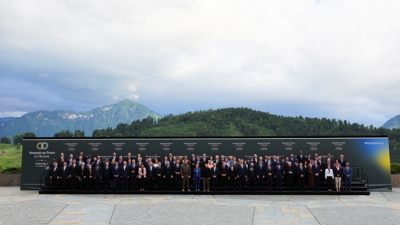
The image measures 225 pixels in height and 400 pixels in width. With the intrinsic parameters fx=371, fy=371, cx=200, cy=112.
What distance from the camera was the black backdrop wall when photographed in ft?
67.1

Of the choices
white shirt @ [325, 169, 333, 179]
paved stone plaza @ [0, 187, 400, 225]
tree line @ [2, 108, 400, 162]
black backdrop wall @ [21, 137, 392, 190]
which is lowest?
paved stone plaza @ [0, 187, 400, 225]

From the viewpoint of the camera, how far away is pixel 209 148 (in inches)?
821

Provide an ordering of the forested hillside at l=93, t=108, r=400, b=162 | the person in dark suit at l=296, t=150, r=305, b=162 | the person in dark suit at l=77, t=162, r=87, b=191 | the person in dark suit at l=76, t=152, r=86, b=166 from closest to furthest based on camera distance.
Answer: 1. the person in dark suit at l=77, t=162, r=87, b=191
2. the person in dark suit at l=76, t=152, r=86, b=166
3. the person in dark suit at l=296, t=150, r=305, b=162
4. the forested hillside at l=93, t=108, r=400, b=162

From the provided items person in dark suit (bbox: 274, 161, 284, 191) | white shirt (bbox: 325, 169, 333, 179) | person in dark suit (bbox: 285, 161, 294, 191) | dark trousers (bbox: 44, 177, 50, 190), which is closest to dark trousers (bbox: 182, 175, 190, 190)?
person in dark suit (bbox: 274, 161, 284, 191)

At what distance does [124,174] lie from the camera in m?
18.7

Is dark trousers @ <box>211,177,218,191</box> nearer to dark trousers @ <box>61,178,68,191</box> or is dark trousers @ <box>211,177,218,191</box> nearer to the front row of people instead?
the front row of people

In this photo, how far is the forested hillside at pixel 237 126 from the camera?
2958 inches

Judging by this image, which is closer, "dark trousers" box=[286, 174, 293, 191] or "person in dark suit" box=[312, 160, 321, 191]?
"person in dark suit" box=[312, 160, 321, 191]

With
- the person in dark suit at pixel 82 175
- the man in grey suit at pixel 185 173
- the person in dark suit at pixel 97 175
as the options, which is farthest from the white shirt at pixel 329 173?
the person in dark suit at pixel 82 175

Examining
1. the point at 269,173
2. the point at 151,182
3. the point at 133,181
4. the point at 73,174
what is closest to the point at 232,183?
the point at 269,173

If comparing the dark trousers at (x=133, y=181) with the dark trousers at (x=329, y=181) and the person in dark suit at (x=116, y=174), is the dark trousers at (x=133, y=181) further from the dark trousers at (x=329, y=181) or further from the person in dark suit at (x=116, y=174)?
the dark trousers at (x=329, y=181)

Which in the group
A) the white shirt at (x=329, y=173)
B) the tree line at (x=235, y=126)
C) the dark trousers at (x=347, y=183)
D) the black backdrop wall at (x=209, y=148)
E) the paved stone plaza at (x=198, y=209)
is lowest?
the paved stone plaza at (x=198, y=209)

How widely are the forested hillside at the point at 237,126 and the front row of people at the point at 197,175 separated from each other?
159 feet

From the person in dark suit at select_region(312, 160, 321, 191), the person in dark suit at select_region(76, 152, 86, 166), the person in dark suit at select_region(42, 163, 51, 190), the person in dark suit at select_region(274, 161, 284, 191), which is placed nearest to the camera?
the person in dark suit at select_region(312, 160, 321, 191)
